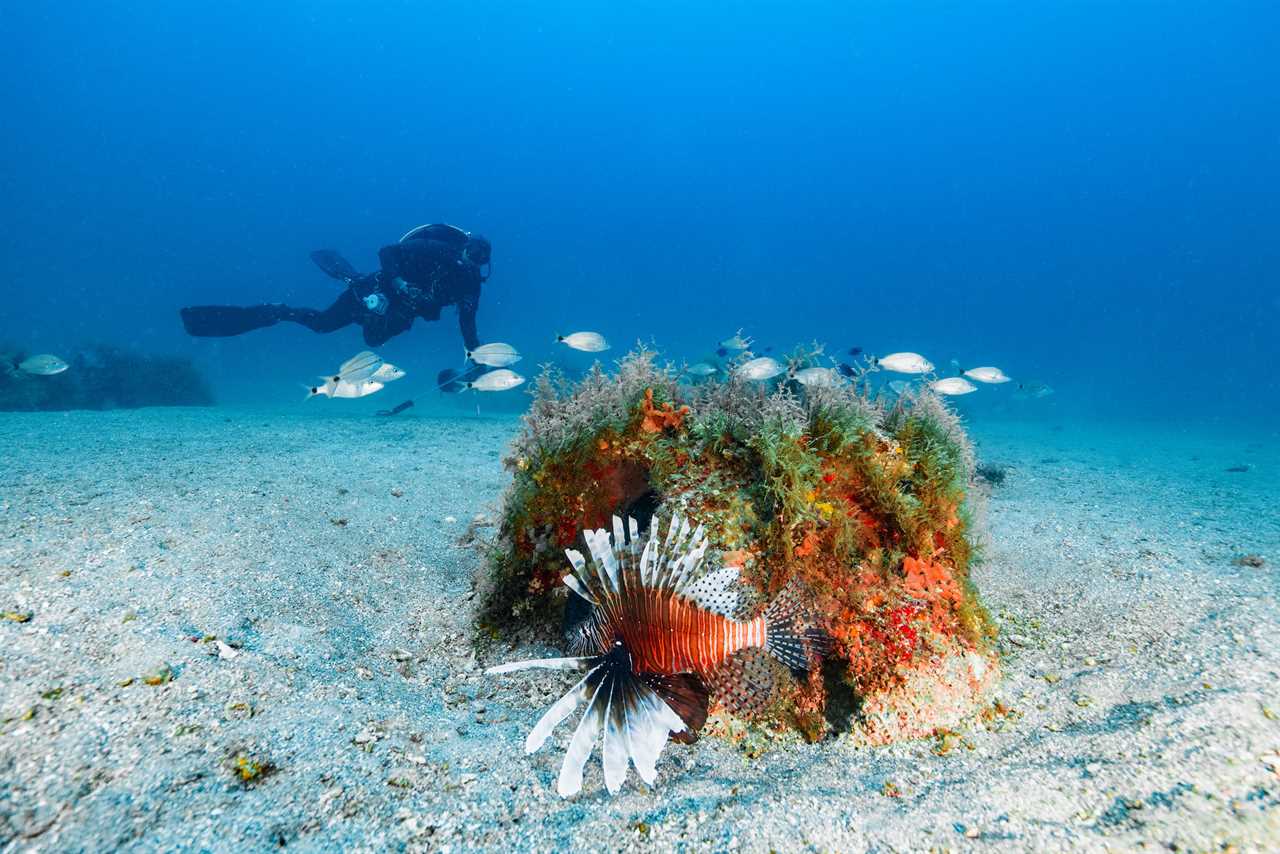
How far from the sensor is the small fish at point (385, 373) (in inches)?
243

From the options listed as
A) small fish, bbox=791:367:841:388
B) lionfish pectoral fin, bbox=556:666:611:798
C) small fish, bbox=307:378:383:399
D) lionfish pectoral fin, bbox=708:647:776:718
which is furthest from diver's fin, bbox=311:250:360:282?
lionfish pectoral fin, bbox=708:647:776:718

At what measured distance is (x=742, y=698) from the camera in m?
2.53

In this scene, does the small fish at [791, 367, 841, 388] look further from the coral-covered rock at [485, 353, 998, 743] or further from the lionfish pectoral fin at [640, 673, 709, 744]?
the lionfish pectoral fin at [640, 673, 709, 744]

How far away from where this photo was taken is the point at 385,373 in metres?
6.46

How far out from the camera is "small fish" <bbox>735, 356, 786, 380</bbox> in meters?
4.32

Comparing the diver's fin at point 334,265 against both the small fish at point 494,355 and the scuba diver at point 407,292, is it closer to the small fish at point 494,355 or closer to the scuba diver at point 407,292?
the scuba diver at point 407,292

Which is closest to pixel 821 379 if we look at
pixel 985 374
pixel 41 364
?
pixel 985 374

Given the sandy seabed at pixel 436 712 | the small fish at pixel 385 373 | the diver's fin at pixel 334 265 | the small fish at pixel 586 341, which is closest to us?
the sandy seabed at pixel 436 712

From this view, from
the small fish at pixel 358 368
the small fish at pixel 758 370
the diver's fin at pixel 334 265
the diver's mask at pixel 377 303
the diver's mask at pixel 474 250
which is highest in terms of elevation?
the diver's fin at pixel 334 265

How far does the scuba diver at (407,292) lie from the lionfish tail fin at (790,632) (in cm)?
1060

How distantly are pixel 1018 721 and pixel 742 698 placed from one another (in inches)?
58.8

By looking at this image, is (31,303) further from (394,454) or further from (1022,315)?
(1022,315)

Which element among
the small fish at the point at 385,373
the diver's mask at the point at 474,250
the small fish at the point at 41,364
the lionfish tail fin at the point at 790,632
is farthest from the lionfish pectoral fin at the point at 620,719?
the small fish at the point at 41,364

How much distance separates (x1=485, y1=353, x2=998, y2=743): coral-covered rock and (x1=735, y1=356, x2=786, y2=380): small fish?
0.63 feet
